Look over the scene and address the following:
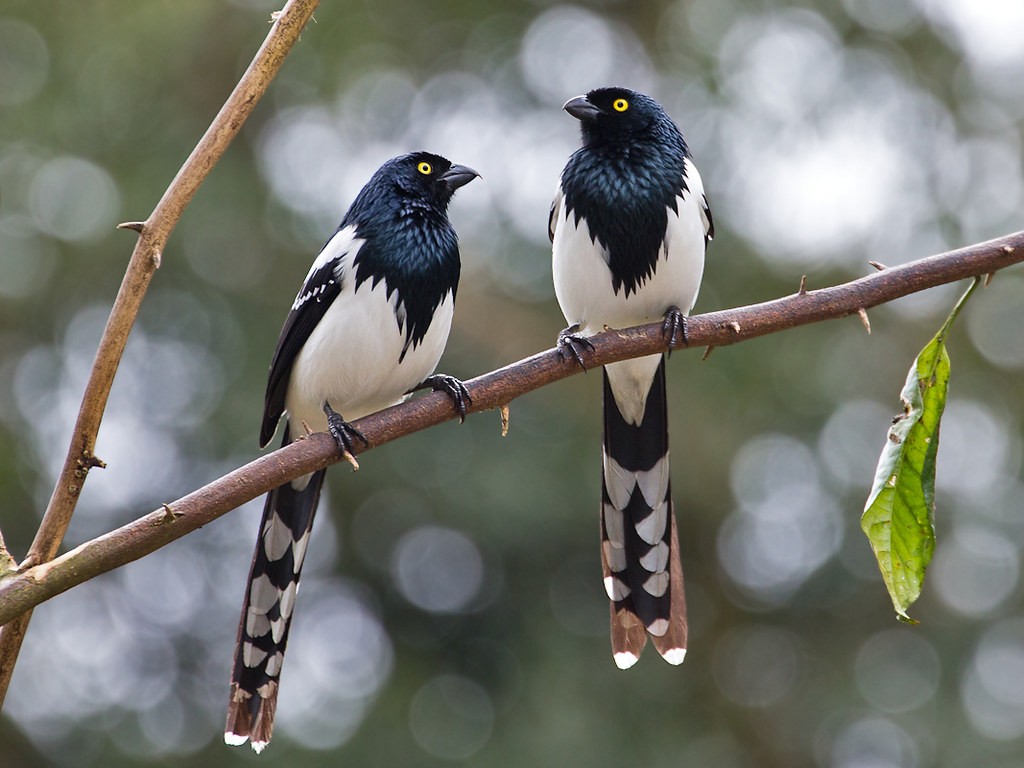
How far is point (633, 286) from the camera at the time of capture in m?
4.02

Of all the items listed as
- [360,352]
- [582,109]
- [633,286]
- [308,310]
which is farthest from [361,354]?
[582,109]

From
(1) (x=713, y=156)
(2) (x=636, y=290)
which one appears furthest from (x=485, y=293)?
(2) (x=636, y=290)

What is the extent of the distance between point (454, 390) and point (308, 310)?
79 cm

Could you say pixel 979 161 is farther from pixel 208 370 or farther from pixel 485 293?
pixel 208 370

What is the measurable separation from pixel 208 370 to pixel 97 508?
3.52ft

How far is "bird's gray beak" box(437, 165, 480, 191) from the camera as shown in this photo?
4387 millimetres

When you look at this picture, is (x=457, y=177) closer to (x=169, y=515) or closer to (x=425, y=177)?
(x=425, y=177)

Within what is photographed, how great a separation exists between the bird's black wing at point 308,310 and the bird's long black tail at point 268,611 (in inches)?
13.8

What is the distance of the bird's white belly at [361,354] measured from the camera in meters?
3.96

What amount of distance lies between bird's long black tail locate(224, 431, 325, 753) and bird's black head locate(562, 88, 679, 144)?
1525mm

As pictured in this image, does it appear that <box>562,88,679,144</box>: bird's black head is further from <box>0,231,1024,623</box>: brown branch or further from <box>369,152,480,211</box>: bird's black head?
<box>0,231,1024,623</box>: brown branch

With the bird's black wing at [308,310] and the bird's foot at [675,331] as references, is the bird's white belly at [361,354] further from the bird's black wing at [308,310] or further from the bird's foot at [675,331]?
the bird's foot at [675,331]

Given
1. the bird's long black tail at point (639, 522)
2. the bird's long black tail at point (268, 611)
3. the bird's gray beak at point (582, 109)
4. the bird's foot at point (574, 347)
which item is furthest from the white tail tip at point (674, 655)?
the bird's gray beak at point (582, 109)

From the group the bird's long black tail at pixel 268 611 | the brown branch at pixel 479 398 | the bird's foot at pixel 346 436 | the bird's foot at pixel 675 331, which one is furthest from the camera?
the bird's long black tail at pixel 268 611
